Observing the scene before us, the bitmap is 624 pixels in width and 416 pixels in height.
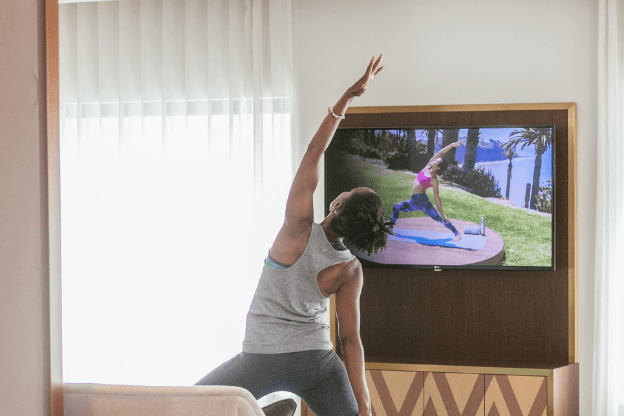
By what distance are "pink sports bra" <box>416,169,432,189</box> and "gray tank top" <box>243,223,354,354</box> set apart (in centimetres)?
137

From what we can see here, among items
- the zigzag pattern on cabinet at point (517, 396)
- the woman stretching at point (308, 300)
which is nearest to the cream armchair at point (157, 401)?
the woman stretching at point (308, 300)

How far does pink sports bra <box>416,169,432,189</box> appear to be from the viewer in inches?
121

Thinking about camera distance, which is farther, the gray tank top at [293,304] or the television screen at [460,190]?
the television screen at [460,190]

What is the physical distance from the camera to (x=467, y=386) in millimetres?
2699

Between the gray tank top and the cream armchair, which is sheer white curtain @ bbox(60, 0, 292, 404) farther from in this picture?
the cream armchair

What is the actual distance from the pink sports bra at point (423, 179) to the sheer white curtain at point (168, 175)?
0.80m

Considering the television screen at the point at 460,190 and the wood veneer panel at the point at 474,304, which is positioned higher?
the television screen at the point at 460,190

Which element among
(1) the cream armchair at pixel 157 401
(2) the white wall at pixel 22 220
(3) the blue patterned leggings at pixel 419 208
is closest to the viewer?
(2) the white wall at pixel 22 220

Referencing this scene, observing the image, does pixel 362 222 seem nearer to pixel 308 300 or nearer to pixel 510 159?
pixel 308 300

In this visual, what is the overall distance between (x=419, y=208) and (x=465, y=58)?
0.96 meters

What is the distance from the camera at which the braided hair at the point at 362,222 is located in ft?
5.97

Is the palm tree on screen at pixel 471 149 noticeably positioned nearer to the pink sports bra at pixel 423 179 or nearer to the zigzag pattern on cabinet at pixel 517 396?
the pink sports bra at pixel 423 179

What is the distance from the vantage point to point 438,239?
3.05 meters

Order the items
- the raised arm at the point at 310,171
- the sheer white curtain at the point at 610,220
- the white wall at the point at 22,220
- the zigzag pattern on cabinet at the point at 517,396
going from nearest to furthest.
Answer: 1. the white wall at the point at 22,220
2. the raised arm at the point at 310,171
3. the zigzag pattern on cabinet at the point at 517,396
4. the sheer white curtain at the point at 610,220
